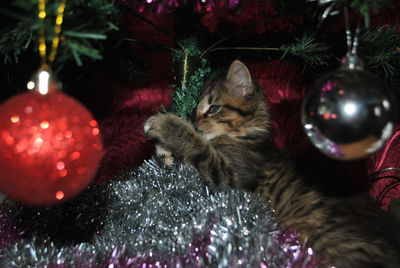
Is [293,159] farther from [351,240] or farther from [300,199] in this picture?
[351,240]

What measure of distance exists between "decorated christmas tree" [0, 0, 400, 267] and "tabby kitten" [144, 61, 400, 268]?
0.07m

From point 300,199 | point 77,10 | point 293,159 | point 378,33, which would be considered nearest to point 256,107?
point 293,159

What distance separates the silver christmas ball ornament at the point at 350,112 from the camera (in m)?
0.43

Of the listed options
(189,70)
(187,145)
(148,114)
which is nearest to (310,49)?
(189,70)

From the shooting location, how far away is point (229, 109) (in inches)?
43.3

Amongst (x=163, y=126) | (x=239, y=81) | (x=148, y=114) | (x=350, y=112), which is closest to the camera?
(x=350, y=112)

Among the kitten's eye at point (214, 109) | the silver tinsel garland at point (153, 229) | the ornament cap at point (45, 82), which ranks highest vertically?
the ornament cap at point (45, 82)

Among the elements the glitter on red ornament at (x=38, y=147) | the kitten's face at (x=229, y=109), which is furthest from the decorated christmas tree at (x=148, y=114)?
the kitten's face at (x=229, y=109)

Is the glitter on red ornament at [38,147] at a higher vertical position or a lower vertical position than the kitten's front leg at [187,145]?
higher

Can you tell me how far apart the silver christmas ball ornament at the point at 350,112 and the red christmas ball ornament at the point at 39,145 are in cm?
28

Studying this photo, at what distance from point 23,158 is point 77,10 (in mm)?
192

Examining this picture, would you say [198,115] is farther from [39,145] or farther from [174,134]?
[39,145]

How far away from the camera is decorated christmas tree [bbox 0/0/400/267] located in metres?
0.44

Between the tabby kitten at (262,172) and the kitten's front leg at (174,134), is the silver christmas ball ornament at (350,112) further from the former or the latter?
the kitten's front leg at (174,134)
